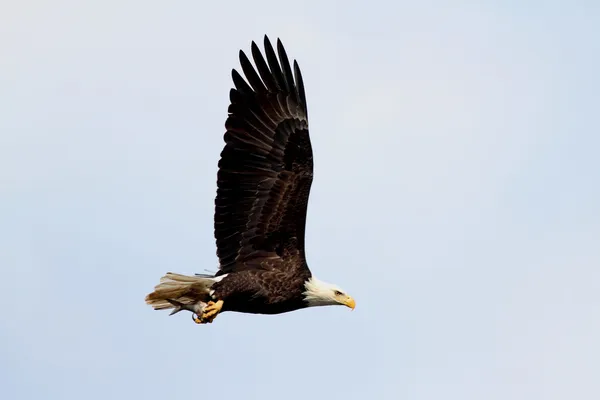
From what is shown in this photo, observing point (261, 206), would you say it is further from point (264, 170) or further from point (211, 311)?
point (211, 311)

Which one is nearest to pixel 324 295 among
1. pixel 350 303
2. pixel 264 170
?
pixel 350 303

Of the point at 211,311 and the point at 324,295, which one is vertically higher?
the point at 324,295

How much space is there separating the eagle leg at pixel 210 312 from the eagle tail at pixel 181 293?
0.12 m

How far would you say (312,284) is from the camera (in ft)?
30.1

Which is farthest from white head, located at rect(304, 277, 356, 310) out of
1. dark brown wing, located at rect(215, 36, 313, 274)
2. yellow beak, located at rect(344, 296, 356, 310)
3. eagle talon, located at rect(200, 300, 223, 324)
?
eagle talon, located at rect(200, 300, 223, 324)

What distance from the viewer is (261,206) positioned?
9.04 meters

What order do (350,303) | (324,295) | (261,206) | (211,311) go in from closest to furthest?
(211,311)
(261,206)
(324,295)
(350,303)

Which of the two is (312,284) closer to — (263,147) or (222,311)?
(222,311)

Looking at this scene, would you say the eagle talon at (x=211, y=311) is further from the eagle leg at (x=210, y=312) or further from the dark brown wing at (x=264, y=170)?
the dark brown wing at (x=264, y=170)

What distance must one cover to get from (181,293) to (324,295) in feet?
5.12

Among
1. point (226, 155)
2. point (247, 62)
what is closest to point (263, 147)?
point (226, 155)

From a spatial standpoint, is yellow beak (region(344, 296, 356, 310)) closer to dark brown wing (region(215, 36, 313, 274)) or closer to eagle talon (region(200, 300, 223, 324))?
dark brown wing (region(215, 36, 313, 274))

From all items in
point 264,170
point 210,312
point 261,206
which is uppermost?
point 264,170

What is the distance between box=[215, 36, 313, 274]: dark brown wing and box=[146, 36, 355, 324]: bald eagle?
1cm
